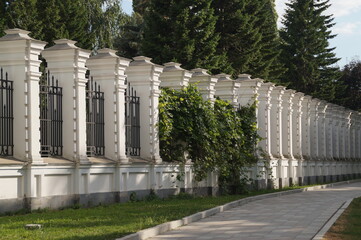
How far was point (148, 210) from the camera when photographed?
18.3 meters

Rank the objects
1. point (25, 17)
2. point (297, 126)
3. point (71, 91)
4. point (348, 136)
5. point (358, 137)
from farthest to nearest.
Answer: point (358, 137) → point (348, 136) → point (25, 17) → point (297, 126) → point (71, 91)

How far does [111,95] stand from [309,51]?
45.4m

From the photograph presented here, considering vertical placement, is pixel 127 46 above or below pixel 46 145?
above

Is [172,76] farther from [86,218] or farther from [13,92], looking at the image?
[86,218]

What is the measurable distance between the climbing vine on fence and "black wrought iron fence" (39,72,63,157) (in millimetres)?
4881

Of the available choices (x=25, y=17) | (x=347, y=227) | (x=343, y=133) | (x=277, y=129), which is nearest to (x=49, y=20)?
(x=25, y=17)

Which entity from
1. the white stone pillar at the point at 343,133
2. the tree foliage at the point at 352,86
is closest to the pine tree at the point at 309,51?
the tree foliage at the point at 352,86

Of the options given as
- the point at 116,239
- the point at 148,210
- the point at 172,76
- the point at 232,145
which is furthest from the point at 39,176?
the point at 232,145

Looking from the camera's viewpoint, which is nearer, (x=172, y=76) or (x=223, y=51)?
(x=172, y=76)

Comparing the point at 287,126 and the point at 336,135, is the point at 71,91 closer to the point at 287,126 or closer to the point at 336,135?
the point at 287,126

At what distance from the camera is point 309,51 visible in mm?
64625

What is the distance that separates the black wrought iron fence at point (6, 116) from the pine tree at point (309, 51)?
4828 centimetres

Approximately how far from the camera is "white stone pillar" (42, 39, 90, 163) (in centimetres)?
1925

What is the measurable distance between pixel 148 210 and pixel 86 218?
102 inches
